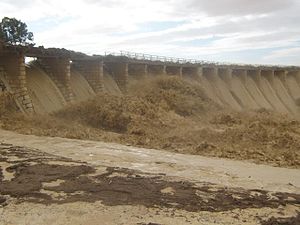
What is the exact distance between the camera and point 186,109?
85.4ft

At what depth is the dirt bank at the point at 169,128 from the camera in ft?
49.3

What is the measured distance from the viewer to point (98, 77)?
94.0 feet

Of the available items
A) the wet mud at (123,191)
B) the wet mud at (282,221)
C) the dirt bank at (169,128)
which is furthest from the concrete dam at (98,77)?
the wet mud at (282,221)

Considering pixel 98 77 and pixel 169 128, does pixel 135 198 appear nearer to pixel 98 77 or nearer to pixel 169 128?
pixel 169 128

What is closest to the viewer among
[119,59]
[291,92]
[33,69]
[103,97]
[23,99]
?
[23,99]

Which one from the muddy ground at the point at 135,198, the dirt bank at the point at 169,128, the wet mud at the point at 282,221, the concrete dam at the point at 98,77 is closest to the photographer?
the wet mud at the point at 282,221

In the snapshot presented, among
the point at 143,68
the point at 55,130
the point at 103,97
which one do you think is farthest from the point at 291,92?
the point at 55,130

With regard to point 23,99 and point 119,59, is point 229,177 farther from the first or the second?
point 119,59

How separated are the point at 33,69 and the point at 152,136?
34.7 ft

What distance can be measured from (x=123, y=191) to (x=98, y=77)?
2121 centimetres

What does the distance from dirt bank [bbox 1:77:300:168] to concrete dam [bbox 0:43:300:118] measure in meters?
2.25

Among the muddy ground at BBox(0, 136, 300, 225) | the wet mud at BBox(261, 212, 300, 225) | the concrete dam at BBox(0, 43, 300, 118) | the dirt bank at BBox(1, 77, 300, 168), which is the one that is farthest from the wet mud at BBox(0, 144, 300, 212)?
the concrete dam at BBox(0, 43, 300, 118)

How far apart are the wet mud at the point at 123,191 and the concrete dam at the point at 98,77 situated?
12.2 metres

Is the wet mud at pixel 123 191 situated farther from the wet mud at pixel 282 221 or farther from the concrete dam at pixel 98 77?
the concrete dam at pixel 98 77
